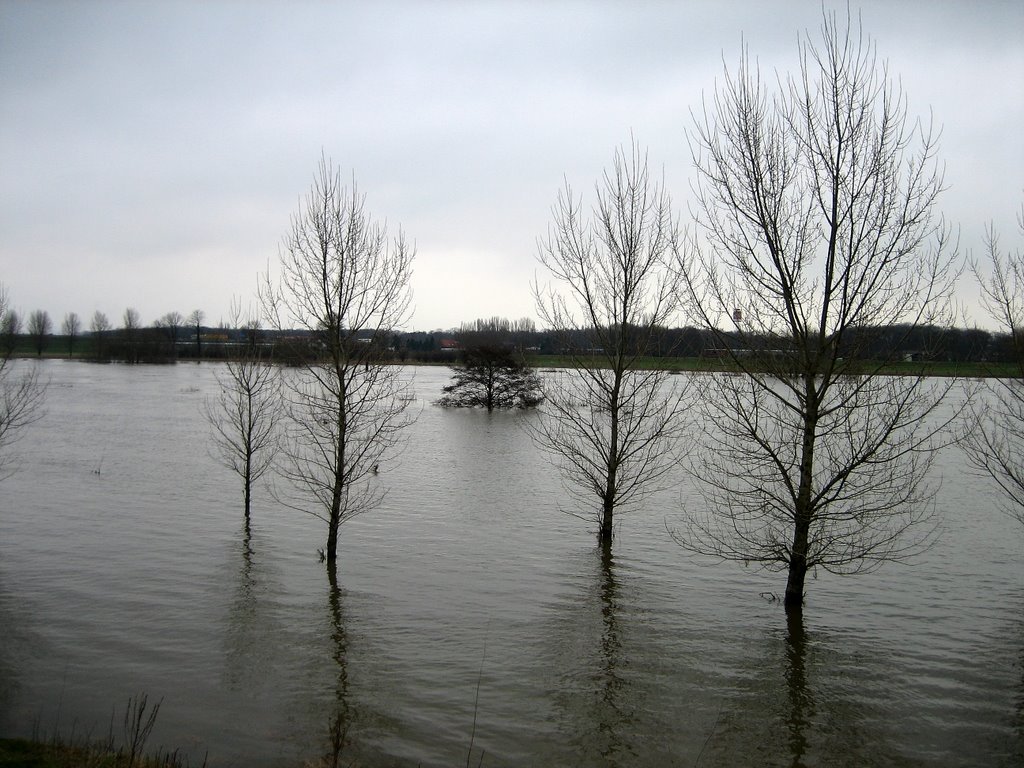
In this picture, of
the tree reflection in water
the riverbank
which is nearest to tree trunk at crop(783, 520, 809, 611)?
the riverbank

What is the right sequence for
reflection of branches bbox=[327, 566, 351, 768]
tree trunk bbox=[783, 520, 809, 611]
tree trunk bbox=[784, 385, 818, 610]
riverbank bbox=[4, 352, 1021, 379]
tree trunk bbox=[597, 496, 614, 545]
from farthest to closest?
tree trunk bbox=[597, 496, 614, 545]
tree trunk bbox=[783, 520, 809, 611]
riverbank bbox=[4, 352, 1021, 379]
tree trunk bbox=[784, 385, 818, 610]
reflection of branches bbox=[327, 566, 351, 768]

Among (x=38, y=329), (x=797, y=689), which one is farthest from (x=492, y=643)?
(x=38, y=329)

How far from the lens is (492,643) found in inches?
453

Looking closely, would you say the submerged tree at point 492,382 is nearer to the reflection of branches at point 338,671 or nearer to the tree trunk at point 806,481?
the reflection of branches at point 338,671

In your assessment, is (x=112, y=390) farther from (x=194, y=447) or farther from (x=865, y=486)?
(x=865, y=486)

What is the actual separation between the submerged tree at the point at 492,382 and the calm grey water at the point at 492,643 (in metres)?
37.6

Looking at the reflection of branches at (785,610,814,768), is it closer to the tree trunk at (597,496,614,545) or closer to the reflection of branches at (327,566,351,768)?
the tree trunk at (597,496,614,545)

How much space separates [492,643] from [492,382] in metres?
48.2

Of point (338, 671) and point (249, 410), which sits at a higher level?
point (249, 410)

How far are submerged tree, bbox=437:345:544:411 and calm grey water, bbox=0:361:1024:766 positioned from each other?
3764 cm

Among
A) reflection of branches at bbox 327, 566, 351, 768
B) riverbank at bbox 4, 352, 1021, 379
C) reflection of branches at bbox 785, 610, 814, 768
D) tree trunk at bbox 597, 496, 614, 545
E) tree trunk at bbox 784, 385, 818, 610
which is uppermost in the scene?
riverbank at bbox 4, 352, 1021, 379

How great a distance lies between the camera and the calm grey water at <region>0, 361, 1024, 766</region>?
855 centimetres

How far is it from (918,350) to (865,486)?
7.54ft

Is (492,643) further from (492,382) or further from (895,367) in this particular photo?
(492,382)
